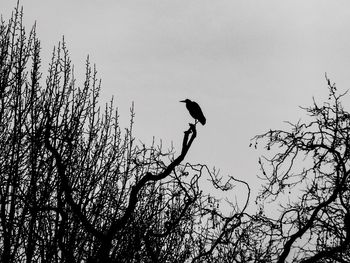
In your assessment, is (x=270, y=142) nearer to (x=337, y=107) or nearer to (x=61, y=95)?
(x=337, y=107)

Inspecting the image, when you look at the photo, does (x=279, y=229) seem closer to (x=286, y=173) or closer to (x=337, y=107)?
(x=286, y=173)

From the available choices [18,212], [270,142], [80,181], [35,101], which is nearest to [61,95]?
Answer: [35,101]

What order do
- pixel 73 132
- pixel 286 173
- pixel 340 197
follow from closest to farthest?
1. pixel 340 197
2. pixel 286 173
3. pixel 73 132

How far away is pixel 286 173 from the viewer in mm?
6641

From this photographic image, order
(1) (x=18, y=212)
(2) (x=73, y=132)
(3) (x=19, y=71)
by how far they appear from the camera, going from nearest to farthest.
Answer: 1. (1) (x=18, y=212)
2. (2) (x=73, y=132)
3. (3) (x=19, y=71)

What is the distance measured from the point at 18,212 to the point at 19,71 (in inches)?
114

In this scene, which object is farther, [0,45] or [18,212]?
[0,45]

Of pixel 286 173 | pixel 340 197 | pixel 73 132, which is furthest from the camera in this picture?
pixel 73 132

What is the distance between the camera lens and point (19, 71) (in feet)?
31.8

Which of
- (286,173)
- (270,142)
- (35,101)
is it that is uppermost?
(35,101)

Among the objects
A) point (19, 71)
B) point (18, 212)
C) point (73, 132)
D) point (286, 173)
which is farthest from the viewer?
point (19, 71)

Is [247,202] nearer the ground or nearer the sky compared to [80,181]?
nearer the ground

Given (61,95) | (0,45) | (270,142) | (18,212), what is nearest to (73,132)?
(61,95)

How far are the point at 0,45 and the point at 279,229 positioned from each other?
22.7 feet
